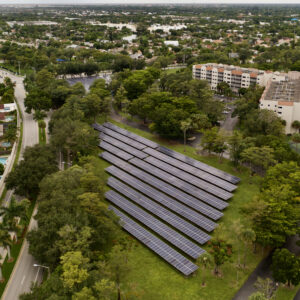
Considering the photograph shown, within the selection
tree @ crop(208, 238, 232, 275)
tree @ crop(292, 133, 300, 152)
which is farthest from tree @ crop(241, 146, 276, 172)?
tree @ crop(208, 238, 232, 275)

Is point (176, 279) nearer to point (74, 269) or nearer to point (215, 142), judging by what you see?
point (74, 269)

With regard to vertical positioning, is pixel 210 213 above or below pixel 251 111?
below

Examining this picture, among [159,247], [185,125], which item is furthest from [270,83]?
[159,247]

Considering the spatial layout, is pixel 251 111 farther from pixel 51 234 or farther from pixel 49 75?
pixel 49 75

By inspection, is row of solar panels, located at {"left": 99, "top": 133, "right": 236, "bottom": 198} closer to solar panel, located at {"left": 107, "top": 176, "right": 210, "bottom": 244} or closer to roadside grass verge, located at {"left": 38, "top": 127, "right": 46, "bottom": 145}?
solar panel, located at {"left": 107, "top": 176, "right": 210, "bottom": 244}

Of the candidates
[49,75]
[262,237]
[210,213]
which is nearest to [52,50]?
[49,75]

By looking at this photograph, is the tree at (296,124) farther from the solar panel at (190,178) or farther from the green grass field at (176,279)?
the green grass field at (176,279)

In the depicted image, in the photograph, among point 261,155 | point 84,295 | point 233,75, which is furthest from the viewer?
point 233,75
